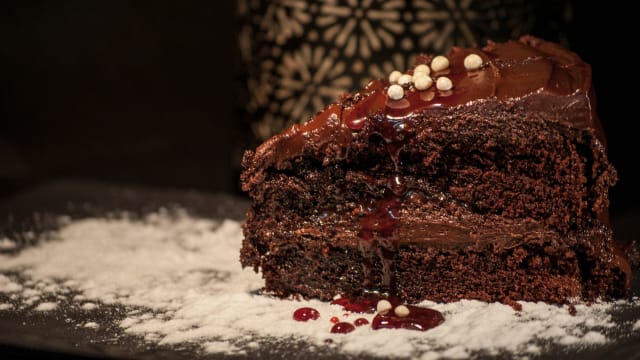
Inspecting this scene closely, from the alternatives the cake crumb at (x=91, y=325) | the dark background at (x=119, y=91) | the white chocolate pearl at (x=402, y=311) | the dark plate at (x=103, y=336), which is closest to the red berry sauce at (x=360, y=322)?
the white chocolate pearl at (x=402, y=311)

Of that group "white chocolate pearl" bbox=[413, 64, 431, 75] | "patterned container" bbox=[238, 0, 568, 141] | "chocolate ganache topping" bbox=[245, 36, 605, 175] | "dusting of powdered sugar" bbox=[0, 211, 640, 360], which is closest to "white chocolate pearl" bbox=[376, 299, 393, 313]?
"dusting of powdered sugar" bbox=[0, 211, 640, 360]

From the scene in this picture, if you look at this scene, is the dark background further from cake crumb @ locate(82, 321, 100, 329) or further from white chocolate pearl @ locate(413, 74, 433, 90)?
white chocolate pearl @ locate(413, 74, 433, 90)

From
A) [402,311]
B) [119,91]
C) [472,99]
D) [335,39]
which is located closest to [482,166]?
[472,99]

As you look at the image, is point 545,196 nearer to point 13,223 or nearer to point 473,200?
point 473,200

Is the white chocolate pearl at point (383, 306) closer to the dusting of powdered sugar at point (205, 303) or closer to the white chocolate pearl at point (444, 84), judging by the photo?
the dusting of powdered sugar at point (205, 303)

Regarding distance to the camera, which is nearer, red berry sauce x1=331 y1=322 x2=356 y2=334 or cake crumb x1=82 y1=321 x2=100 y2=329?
red berry sauce x1=331 y1=322 x2=356 y2=334

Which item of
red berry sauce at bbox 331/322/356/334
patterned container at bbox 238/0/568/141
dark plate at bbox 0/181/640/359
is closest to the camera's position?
dark plate at bbox 0/181/640/359
